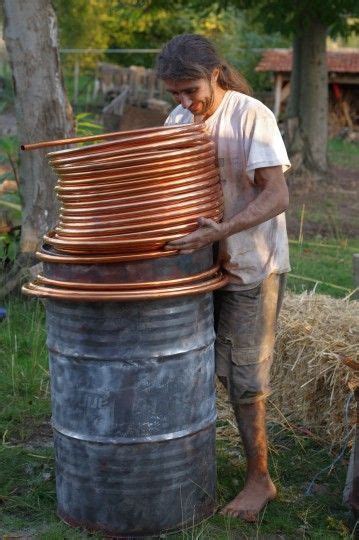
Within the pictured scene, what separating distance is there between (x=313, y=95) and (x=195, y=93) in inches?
536

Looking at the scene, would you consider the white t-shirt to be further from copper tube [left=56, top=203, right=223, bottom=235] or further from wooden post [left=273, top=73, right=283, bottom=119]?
wooden post [left=273, top=73, right=283, bottom=119]

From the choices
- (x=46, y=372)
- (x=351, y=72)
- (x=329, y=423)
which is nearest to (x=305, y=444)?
Answer: (x=329, y=423)

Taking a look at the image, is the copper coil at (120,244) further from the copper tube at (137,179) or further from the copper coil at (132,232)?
the copper tube at (137,179)

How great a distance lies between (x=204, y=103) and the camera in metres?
4.20

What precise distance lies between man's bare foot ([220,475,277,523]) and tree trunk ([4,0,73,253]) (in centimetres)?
401

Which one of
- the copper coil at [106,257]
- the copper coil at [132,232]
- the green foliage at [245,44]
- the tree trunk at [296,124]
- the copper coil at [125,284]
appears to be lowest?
the green foliage at [245,44]

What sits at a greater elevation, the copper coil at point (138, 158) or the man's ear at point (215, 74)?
the man's ear at point (215, 74)

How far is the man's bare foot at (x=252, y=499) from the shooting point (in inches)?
176

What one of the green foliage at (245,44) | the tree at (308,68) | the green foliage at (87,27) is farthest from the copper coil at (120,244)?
the green foliage at (245,44)

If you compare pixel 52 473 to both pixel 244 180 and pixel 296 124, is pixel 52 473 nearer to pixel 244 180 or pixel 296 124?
pixel 244 180

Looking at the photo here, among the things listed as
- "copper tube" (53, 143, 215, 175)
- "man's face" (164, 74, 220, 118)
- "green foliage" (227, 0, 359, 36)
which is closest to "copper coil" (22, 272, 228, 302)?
"copper tube" (53, 143, 215, 175)

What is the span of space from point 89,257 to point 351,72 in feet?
82.7

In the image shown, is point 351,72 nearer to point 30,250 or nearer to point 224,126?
point 30,250

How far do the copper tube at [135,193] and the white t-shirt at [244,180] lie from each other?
179mm
